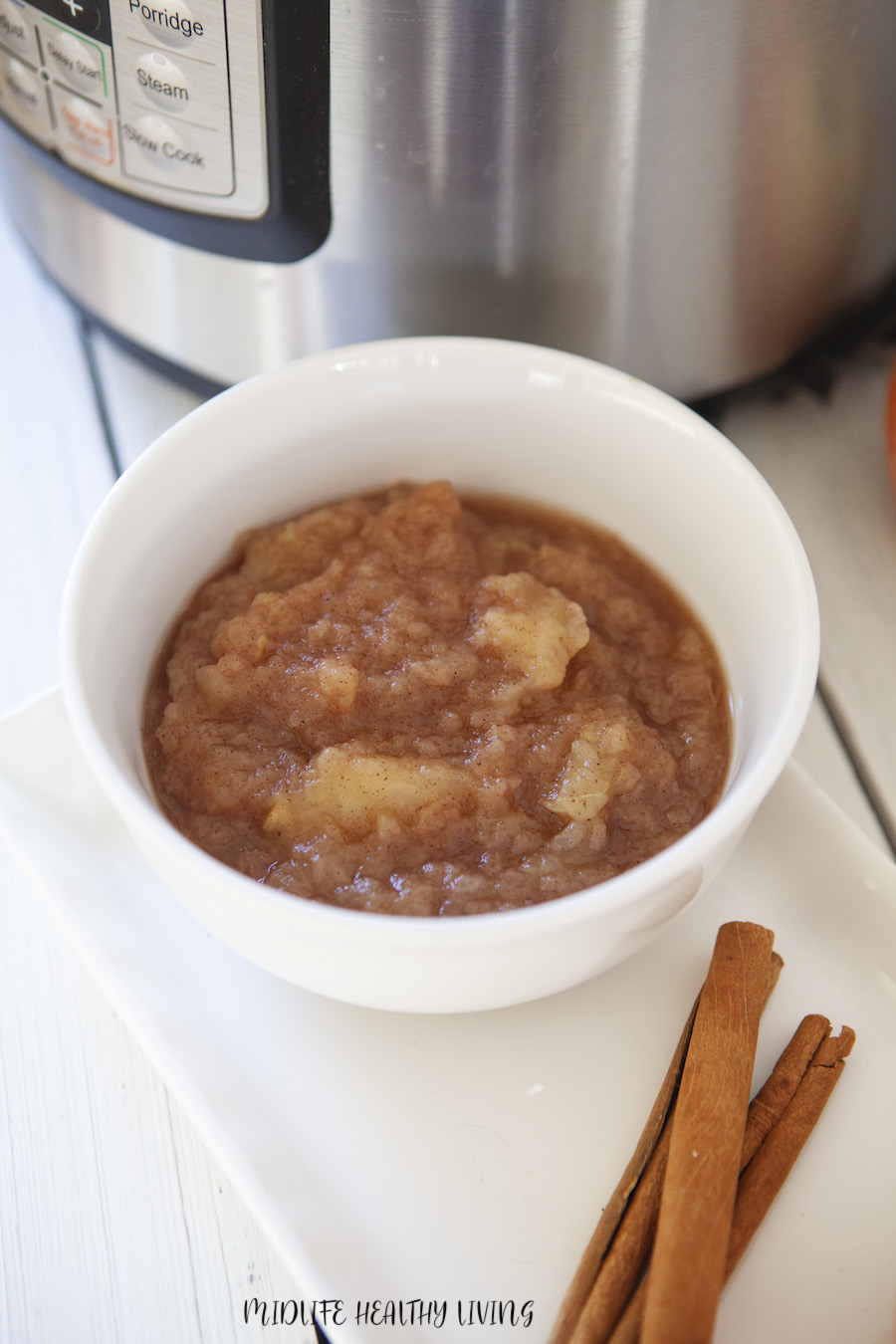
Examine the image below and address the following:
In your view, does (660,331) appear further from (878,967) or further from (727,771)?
(878,967)

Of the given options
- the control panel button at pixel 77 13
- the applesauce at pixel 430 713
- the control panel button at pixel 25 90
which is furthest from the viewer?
the control panel button at pixel 25 90

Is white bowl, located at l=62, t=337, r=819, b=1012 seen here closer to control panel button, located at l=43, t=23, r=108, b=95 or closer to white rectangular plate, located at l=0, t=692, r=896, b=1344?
white rectangular plate, located at l=0, t=692, r=896, b=1344

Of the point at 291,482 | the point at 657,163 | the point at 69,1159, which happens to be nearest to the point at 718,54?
the point at 657,163

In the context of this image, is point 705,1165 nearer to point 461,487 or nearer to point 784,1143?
point 784,1143

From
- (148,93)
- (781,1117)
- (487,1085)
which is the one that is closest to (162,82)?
(148,93)

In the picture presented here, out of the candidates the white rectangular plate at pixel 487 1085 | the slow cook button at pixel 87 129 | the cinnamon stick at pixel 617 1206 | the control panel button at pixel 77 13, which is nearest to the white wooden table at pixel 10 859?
the white rectangular plate at pixel 487 1085

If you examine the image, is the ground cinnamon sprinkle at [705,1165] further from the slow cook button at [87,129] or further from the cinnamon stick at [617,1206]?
the slow cook button at [87,129]
